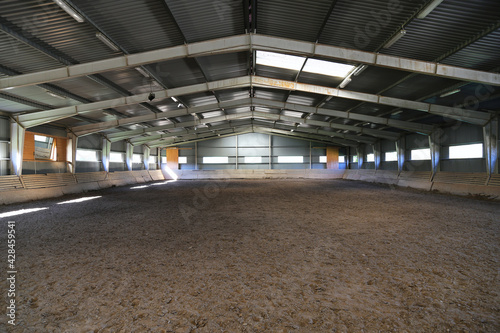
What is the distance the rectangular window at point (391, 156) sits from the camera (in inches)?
893

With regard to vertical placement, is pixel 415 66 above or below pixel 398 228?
above

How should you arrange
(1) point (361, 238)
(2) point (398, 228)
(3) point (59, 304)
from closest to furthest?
(3) point (59, 304)
(1) point (361, 238)
(2) point (398, 228)

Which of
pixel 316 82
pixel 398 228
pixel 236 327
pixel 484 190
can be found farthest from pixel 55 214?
pixel 484 190

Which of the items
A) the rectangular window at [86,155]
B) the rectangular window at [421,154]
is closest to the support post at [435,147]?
the rectangular window at [421,154]

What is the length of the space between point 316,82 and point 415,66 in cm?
494

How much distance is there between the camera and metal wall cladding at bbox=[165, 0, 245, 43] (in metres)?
6.64

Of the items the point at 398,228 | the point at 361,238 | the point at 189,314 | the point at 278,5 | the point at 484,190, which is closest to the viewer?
the point at 189,314

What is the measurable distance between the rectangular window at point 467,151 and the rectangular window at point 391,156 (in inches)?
255

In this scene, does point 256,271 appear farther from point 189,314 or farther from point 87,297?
point 87,297

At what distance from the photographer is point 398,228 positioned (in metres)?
5.98

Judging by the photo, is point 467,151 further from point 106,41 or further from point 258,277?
point 106,41

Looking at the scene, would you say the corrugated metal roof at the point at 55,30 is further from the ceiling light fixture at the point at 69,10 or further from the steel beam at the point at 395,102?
the steel beam at the point at 395,102

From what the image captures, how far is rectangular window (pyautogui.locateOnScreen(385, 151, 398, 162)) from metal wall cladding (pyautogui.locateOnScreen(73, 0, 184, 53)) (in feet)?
73.3

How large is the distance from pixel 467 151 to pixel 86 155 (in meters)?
27.9
